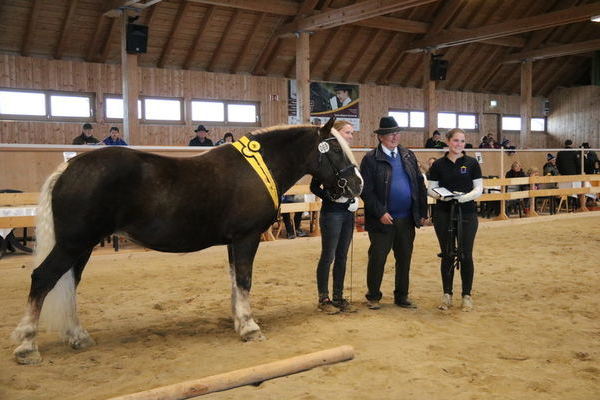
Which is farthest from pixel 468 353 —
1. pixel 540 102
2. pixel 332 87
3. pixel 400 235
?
pixel 540 102

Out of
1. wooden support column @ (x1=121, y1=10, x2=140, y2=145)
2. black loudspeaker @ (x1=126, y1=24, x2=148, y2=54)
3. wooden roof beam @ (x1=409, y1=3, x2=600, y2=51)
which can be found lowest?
wooden support column @ (x1=121, y1=10, x2=140, y2=145)

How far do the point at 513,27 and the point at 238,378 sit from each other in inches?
578

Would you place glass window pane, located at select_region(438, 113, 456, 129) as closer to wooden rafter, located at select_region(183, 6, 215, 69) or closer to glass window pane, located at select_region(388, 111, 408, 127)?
glass window pane, located at select_region(388, 111, 408, 127)

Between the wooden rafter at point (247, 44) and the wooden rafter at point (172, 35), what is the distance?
2.06 meters

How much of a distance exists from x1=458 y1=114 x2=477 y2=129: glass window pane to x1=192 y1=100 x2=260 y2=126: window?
341 inches

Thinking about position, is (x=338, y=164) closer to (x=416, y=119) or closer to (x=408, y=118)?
(x=408, y=118)

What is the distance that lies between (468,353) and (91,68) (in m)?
13.2

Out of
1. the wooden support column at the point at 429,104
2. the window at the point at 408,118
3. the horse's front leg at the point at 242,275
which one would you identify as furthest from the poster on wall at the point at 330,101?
the horse's front leg at the point at 242,275

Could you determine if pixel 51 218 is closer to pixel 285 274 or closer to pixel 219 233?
pixel 219 233

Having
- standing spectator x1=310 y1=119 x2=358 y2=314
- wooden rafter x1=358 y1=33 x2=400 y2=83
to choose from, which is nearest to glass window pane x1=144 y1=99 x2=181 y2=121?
wooden rafter x1=358 y1=33 x2=400 y2=83

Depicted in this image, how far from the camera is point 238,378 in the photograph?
2.49 meters

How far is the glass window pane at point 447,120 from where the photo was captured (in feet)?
68.9

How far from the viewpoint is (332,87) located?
1830 centimetres

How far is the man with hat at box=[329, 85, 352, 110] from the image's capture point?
1830 centimetres
